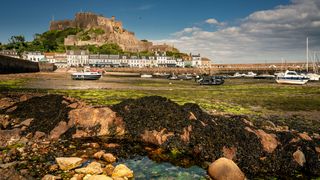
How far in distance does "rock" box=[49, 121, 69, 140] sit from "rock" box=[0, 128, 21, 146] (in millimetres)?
1559

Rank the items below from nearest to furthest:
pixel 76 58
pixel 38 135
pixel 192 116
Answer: pixel 38 135
pixel 192 116
pixel 76 58

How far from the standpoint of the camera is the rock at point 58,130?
13884mm

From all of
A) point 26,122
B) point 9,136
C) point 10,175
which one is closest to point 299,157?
point 10,175

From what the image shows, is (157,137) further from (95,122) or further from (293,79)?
(293,79)

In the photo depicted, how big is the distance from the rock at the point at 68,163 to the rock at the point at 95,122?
4.10 m

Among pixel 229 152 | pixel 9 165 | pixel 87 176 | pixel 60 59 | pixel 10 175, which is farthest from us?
pixel 60 59

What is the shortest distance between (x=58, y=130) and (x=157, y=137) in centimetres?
519

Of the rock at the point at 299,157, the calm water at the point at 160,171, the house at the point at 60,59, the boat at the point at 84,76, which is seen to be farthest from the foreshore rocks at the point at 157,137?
the house at the point at 60,59

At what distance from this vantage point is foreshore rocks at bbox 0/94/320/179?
1113 centimetres

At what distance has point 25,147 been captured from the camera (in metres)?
12.0

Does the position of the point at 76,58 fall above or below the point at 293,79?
above

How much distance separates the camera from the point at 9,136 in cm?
1332

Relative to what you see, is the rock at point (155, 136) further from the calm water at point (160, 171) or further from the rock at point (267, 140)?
the rock at point (267, 140)

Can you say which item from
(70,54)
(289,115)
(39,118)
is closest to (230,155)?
(39,118)
